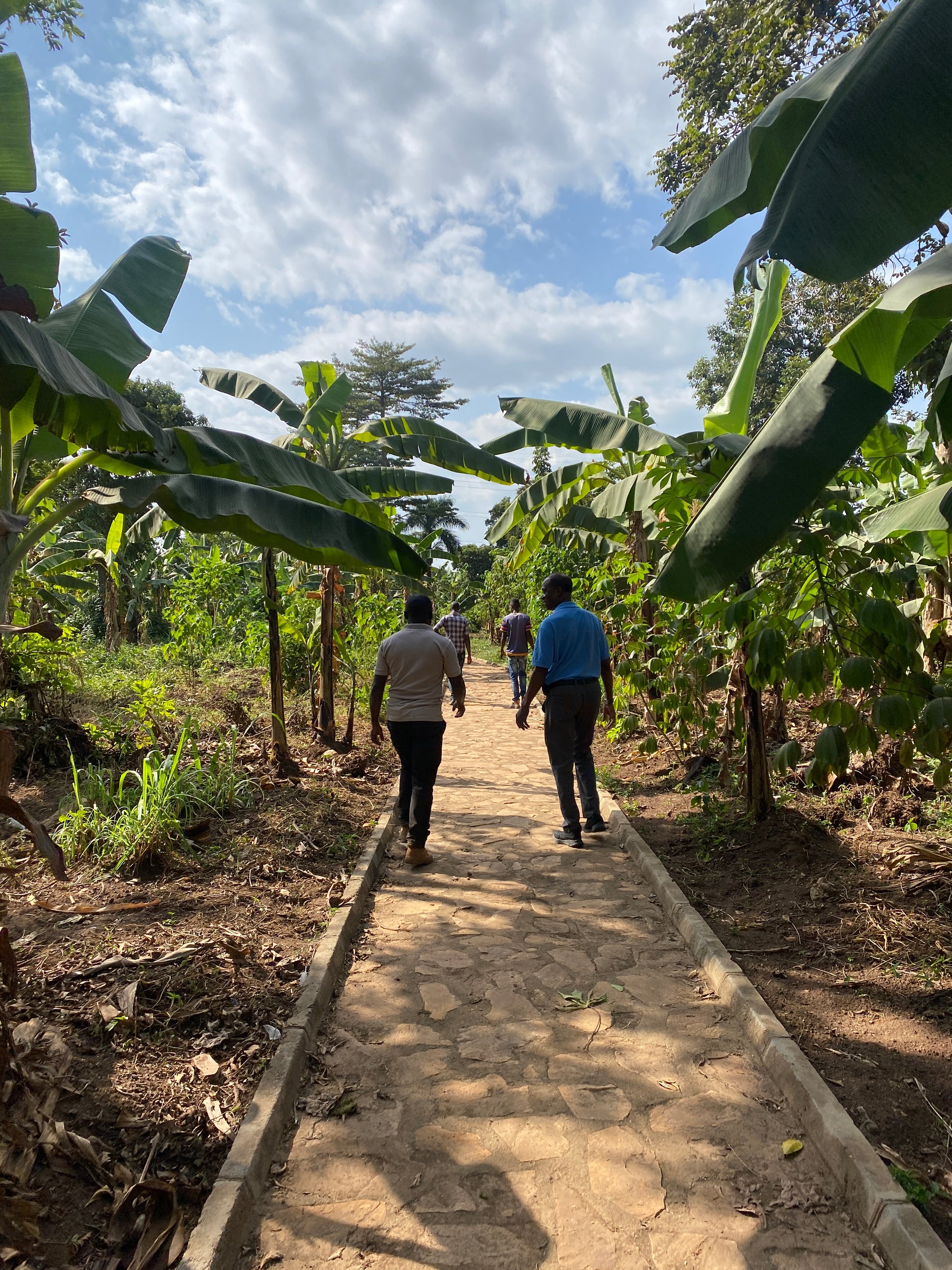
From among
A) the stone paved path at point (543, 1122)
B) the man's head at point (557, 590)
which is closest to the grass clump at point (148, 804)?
the stone paved path at point (543, 1122)

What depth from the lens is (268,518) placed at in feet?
12.5

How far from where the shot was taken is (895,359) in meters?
2.38

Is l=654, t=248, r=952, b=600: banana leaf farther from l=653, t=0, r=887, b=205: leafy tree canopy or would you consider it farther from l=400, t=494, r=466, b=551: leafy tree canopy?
l=400, t=494, r=466, b=551: leafy tree canopy

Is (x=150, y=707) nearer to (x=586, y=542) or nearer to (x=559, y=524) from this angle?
(x=559, y=524)

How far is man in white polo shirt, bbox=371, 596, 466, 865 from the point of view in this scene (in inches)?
242

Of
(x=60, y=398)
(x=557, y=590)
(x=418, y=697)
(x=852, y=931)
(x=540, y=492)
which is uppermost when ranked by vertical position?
(x=540, y=492)

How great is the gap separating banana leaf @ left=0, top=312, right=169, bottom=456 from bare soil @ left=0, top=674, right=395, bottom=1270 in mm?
2007

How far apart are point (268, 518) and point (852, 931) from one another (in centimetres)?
398

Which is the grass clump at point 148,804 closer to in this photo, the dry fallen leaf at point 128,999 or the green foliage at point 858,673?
the dry fallen leaf at point 128,999

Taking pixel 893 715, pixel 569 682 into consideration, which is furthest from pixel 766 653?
pixel 569 682

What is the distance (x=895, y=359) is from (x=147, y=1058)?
3846 mm

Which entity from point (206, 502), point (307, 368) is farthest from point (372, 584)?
point (206, 502)

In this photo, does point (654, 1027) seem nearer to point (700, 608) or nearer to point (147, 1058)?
point (147, 1058)

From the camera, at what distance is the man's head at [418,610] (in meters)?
6.27
